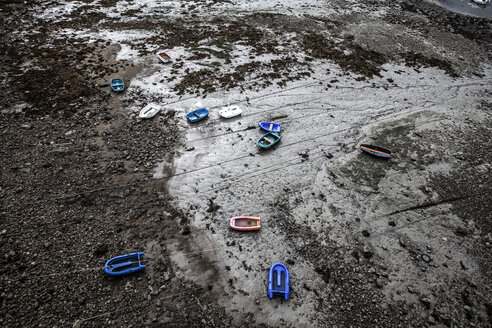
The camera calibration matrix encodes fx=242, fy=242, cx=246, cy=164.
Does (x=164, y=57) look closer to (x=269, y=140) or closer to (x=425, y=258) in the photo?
(x=269, y=140)

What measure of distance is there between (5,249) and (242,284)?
5.75 metres

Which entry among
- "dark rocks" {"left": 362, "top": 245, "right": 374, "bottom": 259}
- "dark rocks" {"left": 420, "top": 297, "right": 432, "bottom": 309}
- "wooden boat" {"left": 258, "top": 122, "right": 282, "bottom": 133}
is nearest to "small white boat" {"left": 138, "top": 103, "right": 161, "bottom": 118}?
"wooden boat" {"left": 258, "top": 122, "right": 282, "bottom": 133}

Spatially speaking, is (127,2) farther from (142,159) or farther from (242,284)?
(242,284)

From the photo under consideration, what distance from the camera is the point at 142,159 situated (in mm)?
8117

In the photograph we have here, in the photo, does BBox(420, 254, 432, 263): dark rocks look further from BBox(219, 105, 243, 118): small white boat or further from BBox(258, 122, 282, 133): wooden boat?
BBox(219, 105, 243, 118): small white boat

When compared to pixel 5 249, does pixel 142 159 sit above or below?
above

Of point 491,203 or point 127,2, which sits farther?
point 127,2

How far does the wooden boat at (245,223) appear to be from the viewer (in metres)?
6.65

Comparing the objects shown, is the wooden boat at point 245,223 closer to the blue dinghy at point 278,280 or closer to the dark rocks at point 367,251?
the blue dinghy at point 278,280

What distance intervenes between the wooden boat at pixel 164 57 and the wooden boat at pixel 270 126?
6350mm

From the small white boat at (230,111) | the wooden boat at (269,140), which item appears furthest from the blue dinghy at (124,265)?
the small white boat at (230,111)

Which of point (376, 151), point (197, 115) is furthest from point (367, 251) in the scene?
point (197, 115)

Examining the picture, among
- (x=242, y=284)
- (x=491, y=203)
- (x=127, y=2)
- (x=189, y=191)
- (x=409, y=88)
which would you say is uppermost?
(x=127, y=2)

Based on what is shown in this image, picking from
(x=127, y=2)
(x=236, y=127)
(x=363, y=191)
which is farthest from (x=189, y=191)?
(x=127, y=2)
